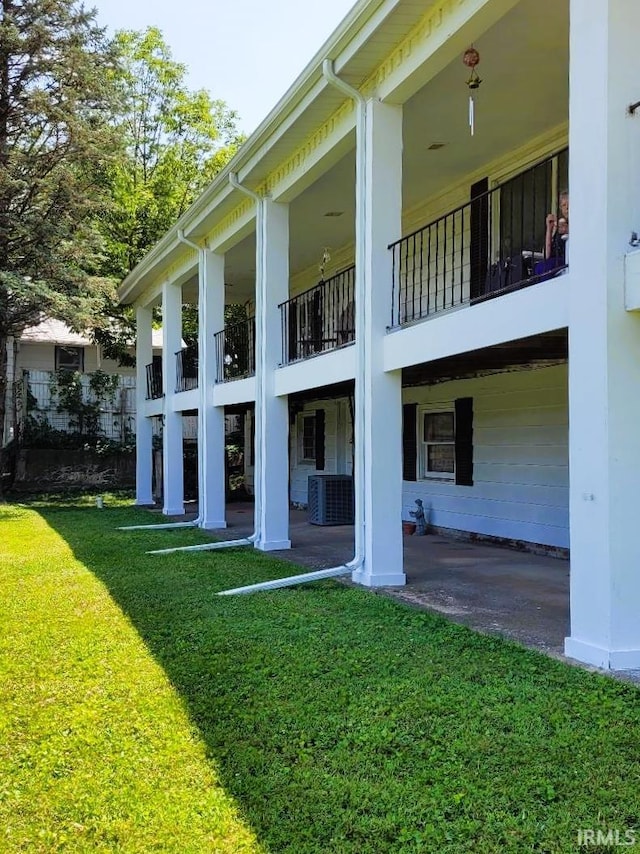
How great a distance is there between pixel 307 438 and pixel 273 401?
7.11 metres

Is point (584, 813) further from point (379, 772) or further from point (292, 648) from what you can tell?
point (292, 648)

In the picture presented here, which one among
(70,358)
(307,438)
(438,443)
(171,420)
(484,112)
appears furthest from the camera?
(70,358)

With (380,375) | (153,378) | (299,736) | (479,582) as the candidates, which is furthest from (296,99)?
(153,378)

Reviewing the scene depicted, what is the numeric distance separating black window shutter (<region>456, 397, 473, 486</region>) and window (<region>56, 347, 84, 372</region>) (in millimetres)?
18312

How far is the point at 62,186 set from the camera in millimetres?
16188

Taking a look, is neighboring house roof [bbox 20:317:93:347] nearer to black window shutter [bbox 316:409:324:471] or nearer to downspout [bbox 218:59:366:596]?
black window shutter [bbox 316:409:324:471]

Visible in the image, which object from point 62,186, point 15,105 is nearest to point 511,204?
point 62,186

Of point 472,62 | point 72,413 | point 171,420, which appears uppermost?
point 472,62

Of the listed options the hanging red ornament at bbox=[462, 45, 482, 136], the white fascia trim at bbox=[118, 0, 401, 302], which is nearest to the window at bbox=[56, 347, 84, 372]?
the white fascia trim at bbox=[118, 0, 401, 302]

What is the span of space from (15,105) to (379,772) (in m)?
17.3

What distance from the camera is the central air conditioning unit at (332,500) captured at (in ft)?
42.9

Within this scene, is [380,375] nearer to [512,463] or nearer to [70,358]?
[512,463]

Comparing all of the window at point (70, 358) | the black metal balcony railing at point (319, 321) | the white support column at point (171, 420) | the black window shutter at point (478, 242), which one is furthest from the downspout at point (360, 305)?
the window at point (70, 358)

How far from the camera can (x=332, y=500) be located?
13117 mm
